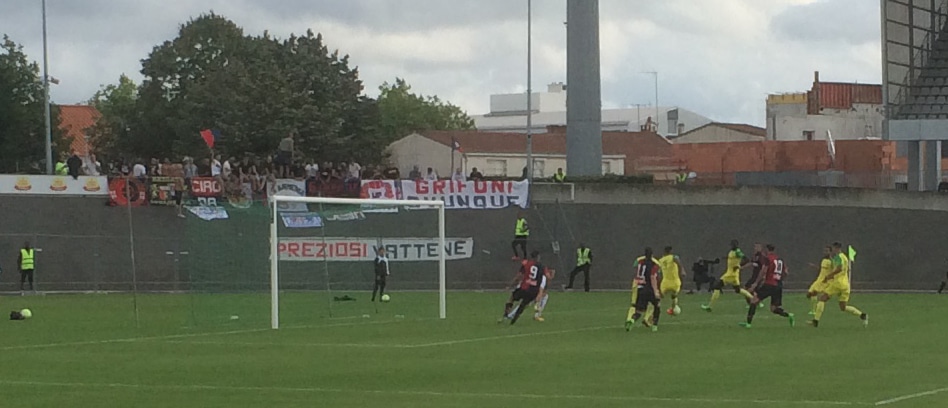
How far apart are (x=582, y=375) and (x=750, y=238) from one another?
34.3 m

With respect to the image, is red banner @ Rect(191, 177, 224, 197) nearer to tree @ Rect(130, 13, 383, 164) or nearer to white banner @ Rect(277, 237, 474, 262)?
white banner @ Rect(277, 237, 474, 262)

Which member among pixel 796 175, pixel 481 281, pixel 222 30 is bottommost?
pixel 481 281

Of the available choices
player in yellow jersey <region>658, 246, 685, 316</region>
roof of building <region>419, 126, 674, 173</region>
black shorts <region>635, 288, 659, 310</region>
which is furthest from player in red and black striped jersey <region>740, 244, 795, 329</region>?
roof of building <region>419, 126, 674, 173</region>

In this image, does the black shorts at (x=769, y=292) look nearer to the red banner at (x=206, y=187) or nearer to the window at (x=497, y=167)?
the red banner at (x=206, y=187)

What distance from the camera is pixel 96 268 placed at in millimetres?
51031

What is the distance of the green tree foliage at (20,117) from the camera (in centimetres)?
7338

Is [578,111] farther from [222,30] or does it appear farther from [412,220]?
[222,30]

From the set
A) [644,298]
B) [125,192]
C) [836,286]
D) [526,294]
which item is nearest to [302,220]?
[526,294]

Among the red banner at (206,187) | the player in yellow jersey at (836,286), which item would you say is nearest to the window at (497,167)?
the red banner at (206,187)

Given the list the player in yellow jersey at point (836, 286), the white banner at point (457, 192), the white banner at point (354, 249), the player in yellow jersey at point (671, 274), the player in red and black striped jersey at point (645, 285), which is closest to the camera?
the player in red and black striped jersey at point (645, 285)

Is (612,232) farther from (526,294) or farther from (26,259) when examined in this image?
(526,294)

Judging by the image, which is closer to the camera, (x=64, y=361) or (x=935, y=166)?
(x=64, y=361)

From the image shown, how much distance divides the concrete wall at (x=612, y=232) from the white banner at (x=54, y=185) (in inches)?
12.2

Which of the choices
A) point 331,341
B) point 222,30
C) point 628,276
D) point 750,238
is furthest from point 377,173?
point 222,30
